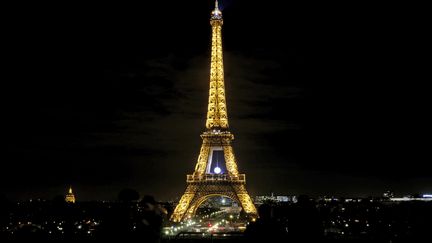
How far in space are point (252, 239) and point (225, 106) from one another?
51.7 metres

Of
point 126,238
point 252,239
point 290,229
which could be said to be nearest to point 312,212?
point 290,229

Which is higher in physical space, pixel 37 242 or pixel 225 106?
pixel 225 106

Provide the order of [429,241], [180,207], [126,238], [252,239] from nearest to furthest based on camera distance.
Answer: [126,238] < [252,239] < [429,241] < [180,207]

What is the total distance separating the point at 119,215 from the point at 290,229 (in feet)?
10.5

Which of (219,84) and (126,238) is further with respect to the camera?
(219,84)

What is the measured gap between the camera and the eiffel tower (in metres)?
60.8

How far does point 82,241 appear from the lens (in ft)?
45.2

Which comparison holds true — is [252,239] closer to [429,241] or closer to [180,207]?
[429,241]

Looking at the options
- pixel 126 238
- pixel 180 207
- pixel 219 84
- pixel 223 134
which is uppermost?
pixel 219 84

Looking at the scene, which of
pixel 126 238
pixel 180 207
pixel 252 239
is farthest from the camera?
pixel 180 207

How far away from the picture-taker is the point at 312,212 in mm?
9586

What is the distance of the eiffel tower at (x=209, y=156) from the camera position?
6075cm

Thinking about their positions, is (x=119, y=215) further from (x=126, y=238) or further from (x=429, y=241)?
(x=429, y=241)

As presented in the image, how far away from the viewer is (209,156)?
62.4 meters
